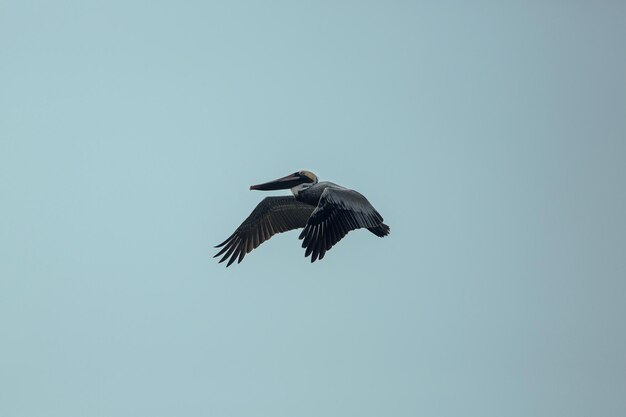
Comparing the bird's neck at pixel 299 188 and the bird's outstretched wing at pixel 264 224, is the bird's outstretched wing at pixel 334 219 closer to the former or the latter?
the bird's neck at pixel 299 188

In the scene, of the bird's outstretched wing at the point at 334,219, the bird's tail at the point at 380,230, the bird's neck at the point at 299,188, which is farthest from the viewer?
the bird's neck at the point at 299,188

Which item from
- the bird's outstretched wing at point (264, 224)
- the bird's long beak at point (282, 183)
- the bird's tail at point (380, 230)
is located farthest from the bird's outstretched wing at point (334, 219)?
the bird's outstretched wing at point (264, 224)

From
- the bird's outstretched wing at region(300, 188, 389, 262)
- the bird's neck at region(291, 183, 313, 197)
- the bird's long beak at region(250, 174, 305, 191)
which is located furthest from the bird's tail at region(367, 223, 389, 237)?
the bird's long beak at region(250, 174, 305, 191)

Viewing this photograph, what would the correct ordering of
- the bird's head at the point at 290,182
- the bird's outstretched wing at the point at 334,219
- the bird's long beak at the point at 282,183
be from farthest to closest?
the bird's long beak at the point at 282,183 → the bird's head at the point at 290,182 → the bird's outstretched wing at the point at 334,219

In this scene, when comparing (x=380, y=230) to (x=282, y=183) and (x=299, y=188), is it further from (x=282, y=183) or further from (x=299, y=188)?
(x=282, y=183)

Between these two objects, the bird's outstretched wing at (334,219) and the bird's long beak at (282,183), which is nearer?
the bird's outstretched wing at (334,219)

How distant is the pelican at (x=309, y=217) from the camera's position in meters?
25.8

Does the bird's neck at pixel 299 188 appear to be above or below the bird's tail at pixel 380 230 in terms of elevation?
above

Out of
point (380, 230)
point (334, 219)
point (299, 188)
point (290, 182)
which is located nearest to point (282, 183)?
point (290, 182)

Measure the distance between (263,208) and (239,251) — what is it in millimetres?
1266

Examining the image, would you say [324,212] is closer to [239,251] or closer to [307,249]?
[307,249]

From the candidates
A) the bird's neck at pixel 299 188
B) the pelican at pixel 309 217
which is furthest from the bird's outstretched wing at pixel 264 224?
the bird's neck at pixel 299 188

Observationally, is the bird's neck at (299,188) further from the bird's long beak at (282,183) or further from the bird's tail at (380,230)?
the bird's tail at (380,230)

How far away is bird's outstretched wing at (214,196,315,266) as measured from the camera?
1217 inches
